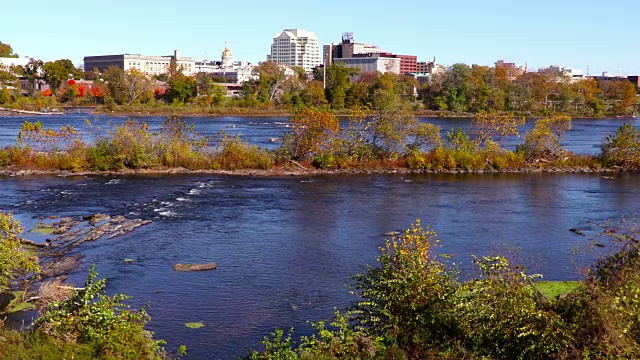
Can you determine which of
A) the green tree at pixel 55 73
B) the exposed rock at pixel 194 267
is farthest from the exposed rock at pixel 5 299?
the green tree at pixel 55 73

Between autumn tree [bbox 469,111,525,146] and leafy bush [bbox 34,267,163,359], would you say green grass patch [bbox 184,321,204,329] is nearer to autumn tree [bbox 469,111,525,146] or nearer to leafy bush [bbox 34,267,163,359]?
leafy bush [bbox 34,267,163,359]

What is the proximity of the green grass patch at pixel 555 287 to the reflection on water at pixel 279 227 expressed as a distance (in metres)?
1.27

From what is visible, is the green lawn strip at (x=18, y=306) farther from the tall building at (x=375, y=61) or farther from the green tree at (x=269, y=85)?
the tall building at (x=375, y=61)

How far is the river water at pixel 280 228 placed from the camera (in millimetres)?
15531

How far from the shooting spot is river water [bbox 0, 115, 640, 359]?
15531mm

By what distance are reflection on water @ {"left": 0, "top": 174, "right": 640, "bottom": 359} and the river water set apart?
0.05 m

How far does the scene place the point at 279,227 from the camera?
2342cm

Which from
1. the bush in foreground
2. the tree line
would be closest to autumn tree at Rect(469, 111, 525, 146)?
the bush in foreground

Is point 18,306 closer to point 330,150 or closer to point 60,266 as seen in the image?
point 60,266

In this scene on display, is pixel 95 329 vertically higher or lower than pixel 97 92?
lower

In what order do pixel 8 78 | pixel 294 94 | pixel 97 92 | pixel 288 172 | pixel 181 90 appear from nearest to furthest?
1. pixel 288 172
2. pixel 181 90
3. pixel 8 78
4. pixel 294 94
5. pixel 97 92

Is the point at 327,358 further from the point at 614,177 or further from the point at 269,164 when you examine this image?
the point at 614,177

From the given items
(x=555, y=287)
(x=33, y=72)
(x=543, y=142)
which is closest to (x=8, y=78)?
(x=33, y=72)

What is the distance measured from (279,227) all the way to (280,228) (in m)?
0.15
